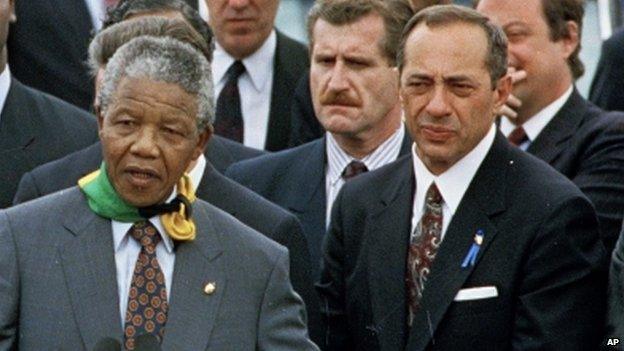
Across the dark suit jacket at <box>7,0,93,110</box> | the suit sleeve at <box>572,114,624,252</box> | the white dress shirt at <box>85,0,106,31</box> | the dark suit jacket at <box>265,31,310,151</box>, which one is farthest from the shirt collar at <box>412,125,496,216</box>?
the white dress shirt at <box>85,0,106,31</box>

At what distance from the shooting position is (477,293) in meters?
7.34

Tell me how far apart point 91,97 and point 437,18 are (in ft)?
8.76

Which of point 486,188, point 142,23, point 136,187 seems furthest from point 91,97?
point 136,187

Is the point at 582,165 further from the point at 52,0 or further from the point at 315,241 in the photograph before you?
the point at 52,0

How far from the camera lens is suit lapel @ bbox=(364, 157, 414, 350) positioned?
24.5ft

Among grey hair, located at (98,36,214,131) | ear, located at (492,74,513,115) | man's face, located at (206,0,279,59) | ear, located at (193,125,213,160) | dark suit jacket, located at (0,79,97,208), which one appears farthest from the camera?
man's face, located at (206,0,279,59)

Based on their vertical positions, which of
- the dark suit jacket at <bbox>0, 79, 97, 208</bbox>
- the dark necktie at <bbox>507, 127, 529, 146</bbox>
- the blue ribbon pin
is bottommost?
the dark suit jacket at <bbox>0, 79, 97, 208</bbox>

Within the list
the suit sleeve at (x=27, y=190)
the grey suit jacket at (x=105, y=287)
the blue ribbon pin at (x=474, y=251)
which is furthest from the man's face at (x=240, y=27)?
the grey suit jacket at (x=105, y=287)

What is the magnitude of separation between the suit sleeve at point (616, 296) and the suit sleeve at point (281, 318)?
4.45 feet

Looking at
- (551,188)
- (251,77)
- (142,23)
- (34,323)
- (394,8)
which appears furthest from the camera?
(251,77)

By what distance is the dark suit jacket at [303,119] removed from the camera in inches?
378

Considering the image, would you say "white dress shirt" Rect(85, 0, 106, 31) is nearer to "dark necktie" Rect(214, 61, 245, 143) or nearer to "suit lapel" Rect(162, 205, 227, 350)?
"dark necktie" Rect(214, 61, 245, 143)

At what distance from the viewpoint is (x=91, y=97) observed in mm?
9938

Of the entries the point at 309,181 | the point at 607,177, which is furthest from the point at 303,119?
the point at 607,177
